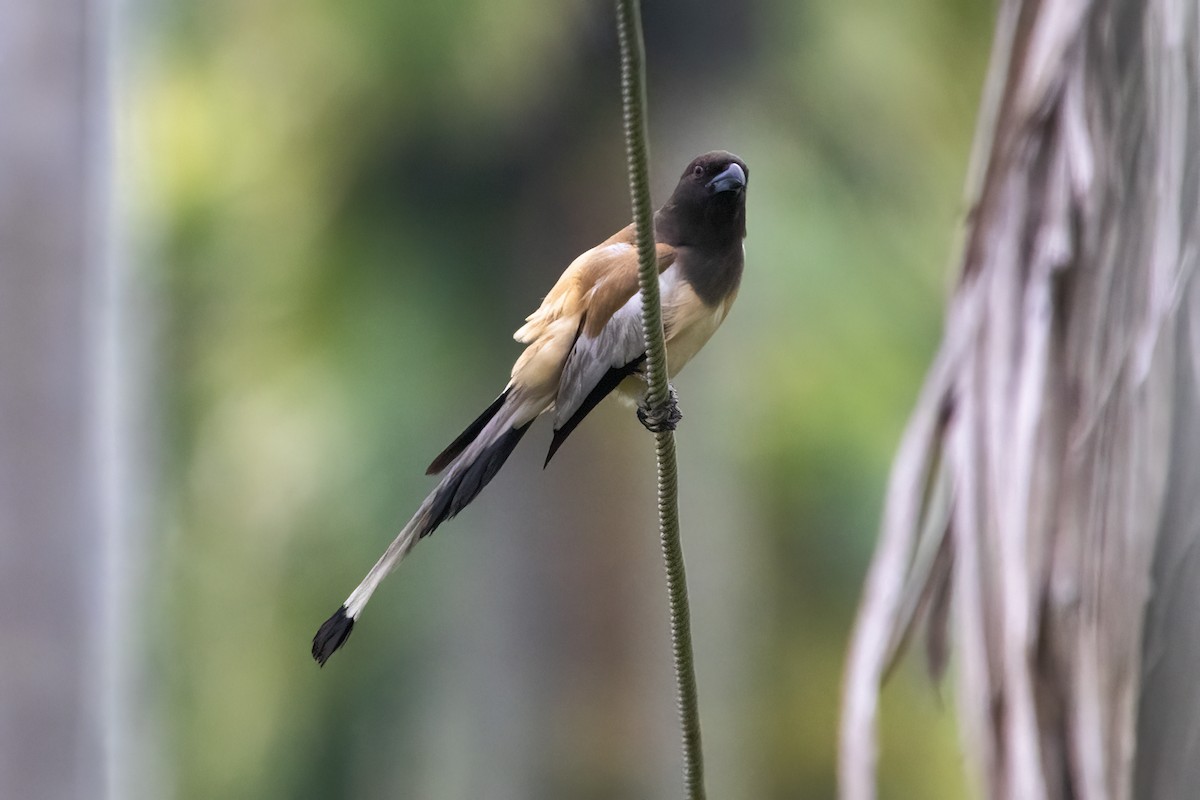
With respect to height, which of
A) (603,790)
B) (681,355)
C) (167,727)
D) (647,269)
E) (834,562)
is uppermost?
(647,269)

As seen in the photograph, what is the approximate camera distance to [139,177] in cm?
175

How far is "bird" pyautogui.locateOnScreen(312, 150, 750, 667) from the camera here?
64 cm

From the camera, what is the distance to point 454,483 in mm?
625

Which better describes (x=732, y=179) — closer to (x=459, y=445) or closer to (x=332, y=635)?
(x=459, y=445)

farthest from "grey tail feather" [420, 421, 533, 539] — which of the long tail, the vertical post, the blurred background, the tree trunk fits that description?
the vertical post

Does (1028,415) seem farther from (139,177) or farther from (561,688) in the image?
(139,177)

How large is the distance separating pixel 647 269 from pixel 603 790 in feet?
4.48

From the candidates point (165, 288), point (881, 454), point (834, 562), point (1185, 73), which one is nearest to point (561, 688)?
point (834, 562)

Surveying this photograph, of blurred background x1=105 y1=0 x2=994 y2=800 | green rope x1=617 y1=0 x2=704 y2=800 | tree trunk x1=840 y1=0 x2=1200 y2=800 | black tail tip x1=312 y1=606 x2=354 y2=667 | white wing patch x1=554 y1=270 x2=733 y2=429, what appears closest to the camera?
green rope x1=617 y1=0 x2=704 y2=800

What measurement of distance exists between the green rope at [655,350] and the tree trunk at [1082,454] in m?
0.48

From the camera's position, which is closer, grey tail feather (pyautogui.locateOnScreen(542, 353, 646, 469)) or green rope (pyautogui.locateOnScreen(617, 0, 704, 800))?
green rope (pyautogui.locateOnScreen(617, 0, 704, 800))

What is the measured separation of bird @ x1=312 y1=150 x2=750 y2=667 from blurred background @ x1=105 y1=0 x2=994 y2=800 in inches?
33.5

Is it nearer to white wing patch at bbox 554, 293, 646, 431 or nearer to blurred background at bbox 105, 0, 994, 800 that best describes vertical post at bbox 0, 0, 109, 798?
blurred background at bbox 105, 0, 994, 800

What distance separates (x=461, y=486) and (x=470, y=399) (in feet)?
3.30
